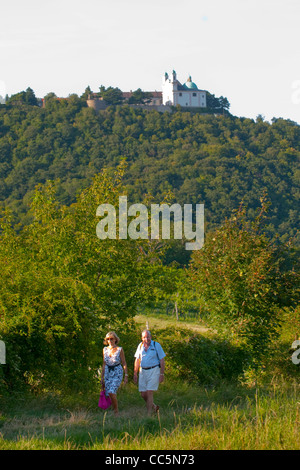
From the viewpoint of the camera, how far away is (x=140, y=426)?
288 inches

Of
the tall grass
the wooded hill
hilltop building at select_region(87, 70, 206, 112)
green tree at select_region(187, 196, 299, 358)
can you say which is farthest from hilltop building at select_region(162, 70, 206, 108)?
the tall grass

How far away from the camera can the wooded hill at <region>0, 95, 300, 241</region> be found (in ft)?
259

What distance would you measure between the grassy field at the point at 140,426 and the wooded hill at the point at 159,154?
54.1 metres

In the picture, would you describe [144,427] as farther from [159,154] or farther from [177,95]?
[177,95]

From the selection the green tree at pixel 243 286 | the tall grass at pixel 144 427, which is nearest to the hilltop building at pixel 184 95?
the green tree at pixel 243 286

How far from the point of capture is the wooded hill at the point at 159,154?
79.0 meters

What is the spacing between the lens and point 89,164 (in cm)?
9169

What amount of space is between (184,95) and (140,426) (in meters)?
153

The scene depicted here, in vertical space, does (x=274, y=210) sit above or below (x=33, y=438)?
above

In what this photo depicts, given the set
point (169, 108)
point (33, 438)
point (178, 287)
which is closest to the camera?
point (33, 438)
